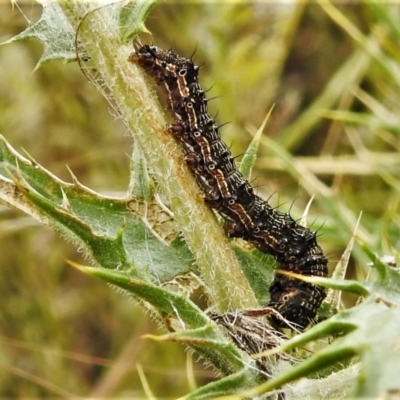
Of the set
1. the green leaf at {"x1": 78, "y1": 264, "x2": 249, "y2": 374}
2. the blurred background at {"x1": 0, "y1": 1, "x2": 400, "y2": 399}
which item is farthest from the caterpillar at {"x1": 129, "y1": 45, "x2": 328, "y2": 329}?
the blurred background at {"x1": 0, "y1": 1, "x2": 400, "y2": 399}

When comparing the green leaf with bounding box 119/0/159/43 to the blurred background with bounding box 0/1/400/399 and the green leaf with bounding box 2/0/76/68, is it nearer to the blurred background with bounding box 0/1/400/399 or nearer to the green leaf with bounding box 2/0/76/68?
the green leaf with bounding box 2/0/76/68

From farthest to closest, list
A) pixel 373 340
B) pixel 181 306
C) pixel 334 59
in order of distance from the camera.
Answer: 1. pixel 334 59
2. pixel 181 306
3. pixel 373 340

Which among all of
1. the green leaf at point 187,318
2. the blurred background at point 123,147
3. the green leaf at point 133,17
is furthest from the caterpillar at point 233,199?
the blurred background at point 123,147

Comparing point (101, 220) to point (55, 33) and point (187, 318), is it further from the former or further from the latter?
point (55, 33)

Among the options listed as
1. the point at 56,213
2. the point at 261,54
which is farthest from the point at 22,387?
the point at 56,213

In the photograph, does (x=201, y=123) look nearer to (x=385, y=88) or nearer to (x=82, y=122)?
(x=385, y=88)

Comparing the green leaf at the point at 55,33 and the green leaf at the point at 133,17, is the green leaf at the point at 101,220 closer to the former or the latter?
the green leaf at the point at 55,33

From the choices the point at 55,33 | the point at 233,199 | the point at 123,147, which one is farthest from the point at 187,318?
the point at 123,147
